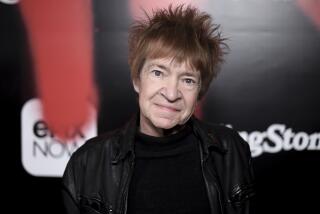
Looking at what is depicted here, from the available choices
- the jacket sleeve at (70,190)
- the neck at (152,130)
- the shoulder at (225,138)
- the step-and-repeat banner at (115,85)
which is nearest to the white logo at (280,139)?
the step-and-repeat banner at (115,85)

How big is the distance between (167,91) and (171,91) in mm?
10

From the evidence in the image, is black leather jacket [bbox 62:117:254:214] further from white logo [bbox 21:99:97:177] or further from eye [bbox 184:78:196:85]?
white logo [bbox 21:99:97:177]

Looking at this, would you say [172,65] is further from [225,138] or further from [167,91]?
[225,138]

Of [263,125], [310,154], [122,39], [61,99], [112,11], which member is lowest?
[310,154]

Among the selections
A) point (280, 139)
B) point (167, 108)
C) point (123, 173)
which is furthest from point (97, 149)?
point (280, 139)

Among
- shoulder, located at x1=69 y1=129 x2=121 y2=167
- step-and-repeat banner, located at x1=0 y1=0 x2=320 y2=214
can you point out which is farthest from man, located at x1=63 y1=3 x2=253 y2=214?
step-and-repeat banner, located at x1=0 y1=0 x2=320 y2=214

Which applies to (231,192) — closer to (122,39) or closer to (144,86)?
(144,86)

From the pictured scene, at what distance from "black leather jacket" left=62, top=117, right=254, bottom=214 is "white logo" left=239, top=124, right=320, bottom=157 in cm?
60

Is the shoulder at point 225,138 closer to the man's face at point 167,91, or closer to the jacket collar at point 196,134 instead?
the jacket collar at point 196,134

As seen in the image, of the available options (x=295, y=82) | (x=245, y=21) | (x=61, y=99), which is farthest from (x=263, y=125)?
(x=61, y=99)

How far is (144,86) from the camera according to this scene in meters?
0.99

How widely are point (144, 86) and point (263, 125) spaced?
856 millimetres

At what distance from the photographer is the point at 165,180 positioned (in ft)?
3.29

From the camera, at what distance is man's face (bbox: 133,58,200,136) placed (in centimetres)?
96
